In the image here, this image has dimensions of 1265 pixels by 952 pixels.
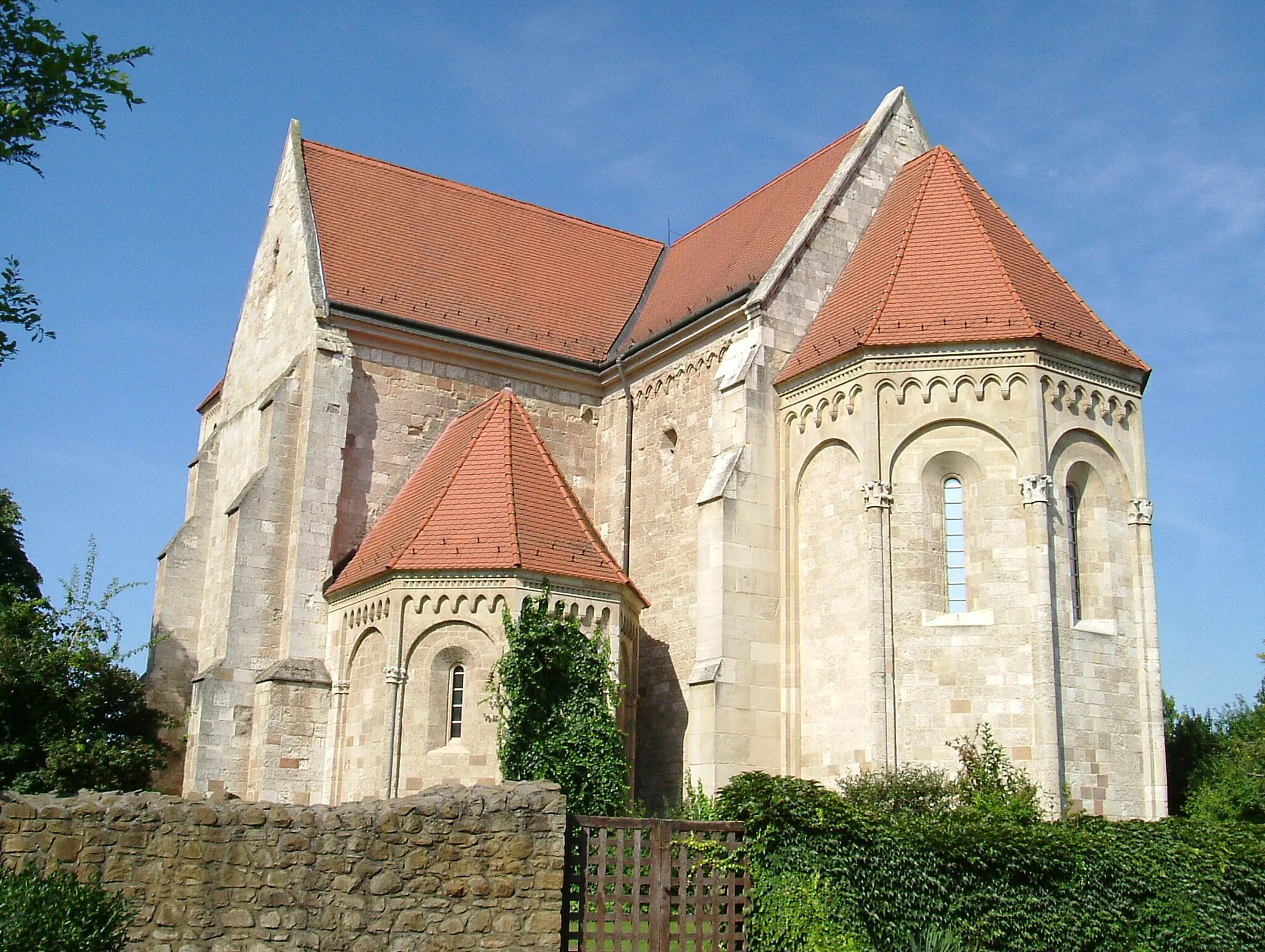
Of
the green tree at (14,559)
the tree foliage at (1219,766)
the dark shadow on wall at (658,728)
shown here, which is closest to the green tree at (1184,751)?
the tree foliage at (1219,766)

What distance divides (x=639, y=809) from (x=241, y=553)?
28.2 feet

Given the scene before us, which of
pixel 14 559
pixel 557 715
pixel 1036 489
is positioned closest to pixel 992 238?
pixel 1036 489

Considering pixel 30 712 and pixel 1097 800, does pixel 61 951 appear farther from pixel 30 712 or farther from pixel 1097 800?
pixel 1097 800

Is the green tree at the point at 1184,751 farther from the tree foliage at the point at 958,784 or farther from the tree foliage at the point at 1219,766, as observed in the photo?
the tree foliage at the point at 958,784

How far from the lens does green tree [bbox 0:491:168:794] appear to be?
2328cm

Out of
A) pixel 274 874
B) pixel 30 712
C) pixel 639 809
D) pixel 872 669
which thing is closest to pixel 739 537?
pixel 872 669

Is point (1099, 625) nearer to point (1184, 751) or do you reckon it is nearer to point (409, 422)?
point (1184, 751)

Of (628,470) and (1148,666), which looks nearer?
(1148,666)

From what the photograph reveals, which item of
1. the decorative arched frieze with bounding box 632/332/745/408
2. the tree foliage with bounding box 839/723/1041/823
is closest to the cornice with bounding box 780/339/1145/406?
the decorative arched frieze with bounding box 632/332/745/408

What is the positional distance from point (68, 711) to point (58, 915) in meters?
12.5

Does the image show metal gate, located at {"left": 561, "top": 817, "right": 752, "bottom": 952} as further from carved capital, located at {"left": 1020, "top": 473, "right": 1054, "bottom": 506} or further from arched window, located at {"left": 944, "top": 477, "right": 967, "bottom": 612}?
carved capital, located at {"left": 1020, "top": 473, "right": 1054, "bottom": 506}

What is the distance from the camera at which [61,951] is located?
12.1 meters

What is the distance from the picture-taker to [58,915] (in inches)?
484

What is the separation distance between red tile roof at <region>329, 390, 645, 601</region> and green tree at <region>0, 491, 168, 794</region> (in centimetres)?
488
